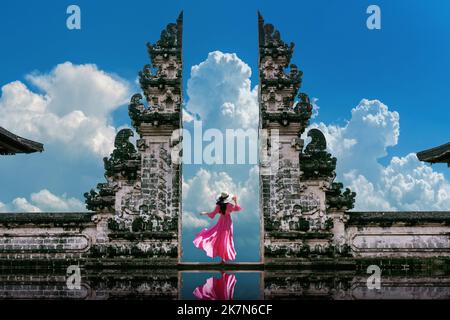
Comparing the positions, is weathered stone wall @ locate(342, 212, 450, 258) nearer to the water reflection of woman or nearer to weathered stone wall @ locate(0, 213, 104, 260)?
the water reflection of woman

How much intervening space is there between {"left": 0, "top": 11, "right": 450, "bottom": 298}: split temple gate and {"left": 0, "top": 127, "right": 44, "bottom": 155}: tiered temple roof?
2336mm

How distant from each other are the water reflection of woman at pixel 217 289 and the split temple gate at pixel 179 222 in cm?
351

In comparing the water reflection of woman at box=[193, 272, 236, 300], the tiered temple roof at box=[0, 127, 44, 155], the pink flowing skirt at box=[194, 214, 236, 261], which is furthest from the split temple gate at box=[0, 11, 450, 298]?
the water reflection of woman at box=[193, 272, 236, 300]

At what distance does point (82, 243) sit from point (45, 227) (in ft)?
4.12

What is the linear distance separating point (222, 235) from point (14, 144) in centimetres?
615

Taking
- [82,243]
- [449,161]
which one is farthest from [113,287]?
[449,161]

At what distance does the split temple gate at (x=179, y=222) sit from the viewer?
1550 cm

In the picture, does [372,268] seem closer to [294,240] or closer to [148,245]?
[294,240]

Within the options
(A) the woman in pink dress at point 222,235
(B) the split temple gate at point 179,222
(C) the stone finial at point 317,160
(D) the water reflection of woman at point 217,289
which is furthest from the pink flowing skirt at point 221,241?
(C) the stone finial at point 317,160

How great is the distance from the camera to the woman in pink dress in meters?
14.5

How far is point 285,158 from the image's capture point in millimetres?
16031

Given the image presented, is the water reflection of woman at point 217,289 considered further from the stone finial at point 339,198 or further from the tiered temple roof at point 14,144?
the tiered temple roof at point 14,144

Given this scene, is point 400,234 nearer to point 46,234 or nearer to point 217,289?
point 217,289
